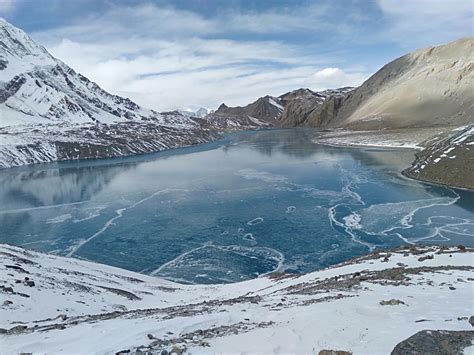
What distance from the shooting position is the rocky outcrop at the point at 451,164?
188ft

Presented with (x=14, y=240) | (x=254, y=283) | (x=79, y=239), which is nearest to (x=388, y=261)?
(x=254, y=283)

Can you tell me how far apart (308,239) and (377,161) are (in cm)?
5356

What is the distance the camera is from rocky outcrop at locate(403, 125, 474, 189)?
5725 centimetres

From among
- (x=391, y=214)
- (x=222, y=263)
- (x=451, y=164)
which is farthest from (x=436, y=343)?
(x=451, y=164)

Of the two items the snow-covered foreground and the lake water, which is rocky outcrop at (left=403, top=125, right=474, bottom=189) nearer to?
the lake water

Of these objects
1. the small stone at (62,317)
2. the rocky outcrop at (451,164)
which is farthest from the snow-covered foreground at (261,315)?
the rocky outcrop at (451,164)

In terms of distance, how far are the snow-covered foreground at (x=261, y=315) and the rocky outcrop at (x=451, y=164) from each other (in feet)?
137

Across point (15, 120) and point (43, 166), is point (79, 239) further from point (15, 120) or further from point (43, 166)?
point (15, 120)

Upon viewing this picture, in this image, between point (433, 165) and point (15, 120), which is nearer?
point (433, 165)

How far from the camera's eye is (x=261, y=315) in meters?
11.8

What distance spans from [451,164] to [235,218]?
38.2m

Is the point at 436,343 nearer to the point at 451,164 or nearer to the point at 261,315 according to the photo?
the point at 261,315

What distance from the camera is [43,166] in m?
117

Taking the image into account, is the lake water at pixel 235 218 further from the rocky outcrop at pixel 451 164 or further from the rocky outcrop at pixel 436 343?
the rocky outcrop at pixel 436 343
